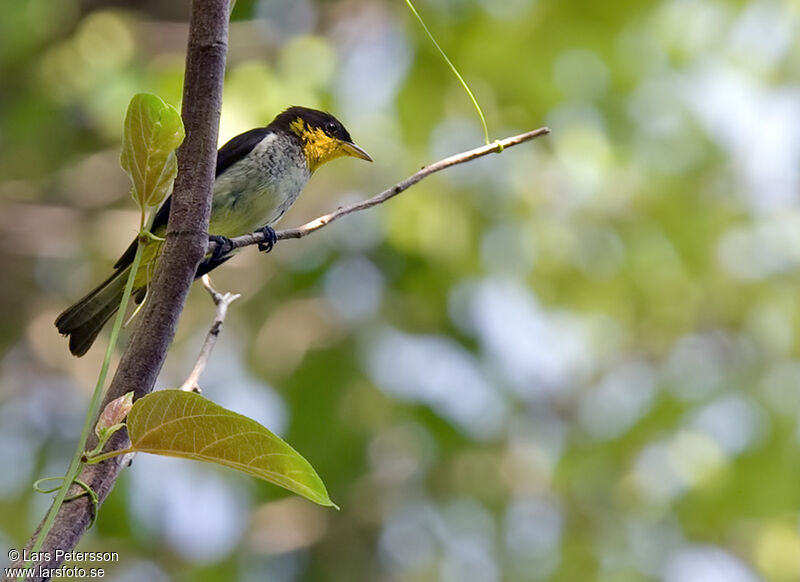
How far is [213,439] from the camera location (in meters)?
1.43

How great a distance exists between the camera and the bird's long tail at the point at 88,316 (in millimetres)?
2928

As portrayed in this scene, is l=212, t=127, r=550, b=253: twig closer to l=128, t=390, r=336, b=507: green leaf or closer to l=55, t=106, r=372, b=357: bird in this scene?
l=128, t=390, r=336, b=507: green leaf

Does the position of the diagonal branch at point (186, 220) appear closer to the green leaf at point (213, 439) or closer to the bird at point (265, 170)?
the green leaf at point (213, 439)

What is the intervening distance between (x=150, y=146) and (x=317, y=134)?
10.4 ft

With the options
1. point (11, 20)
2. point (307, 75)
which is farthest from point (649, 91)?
point (11, 20)

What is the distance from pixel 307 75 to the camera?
225 inches

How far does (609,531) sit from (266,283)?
9.61ft

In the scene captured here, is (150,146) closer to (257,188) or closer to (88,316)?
(88,316)

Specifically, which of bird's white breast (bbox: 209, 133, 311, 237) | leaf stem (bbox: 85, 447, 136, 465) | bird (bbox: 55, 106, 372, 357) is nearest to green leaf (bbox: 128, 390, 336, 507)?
leaf stem (bbox: 85, 447, 136, 465)

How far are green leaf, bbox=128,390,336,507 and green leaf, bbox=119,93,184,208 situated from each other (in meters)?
0.32

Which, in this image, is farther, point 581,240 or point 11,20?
point 581,240

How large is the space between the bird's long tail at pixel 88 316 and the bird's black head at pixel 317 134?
63.9 inches

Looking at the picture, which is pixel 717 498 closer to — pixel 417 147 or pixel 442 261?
pixel 442 261

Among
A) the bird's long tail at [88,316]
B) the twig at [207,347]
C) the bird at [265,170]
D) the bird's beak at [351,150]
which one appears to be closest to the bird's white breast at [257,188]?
the bird at [265,170]
